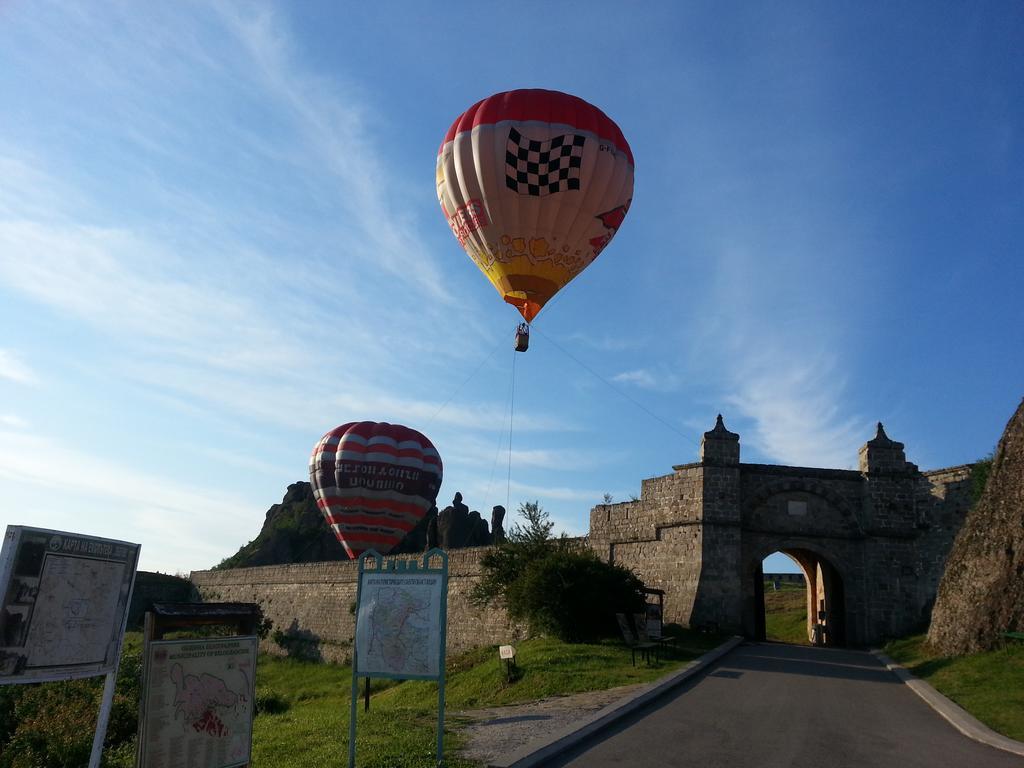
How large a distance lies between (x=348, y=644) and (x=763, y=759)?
30647 millimetres

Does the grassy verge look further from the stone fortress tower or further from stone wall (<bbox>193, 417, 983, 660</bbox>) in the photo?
stone wall (<bbox>193, 417, 983, 660</bbox>)

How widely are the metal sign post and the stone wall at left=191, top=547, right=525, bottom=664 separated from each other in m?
18.1

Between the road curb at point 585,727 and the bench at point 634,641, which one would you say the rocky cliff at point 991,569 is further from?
the bench at point 634,641

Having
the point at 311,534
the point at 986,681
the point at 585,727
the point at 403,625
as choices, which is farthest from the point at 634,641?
the point at 311,534

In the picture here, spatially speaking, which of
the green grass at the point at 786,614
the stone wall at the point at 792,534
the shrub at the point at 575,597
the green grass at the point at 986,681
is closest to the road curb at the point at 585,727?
the green grass at the point at 986,681

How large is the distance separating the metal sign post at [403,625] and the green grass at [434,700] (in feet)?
2.27

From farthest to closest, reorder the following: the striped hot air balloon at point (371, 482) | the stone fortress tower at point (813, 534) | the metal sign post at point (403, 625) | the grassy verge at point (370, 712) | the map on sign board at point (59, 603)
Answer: the striped hot air balloon at point (371, 482), the stone fortress tower at point (813, 534), the grassy verge at point (370, 712), the metal sign post at point (403, 625), the map on sign board at point (59, 603)

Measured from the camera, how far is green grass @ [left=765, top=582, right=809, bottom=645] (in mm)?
33031

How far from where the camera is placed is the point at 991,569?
15.3 m

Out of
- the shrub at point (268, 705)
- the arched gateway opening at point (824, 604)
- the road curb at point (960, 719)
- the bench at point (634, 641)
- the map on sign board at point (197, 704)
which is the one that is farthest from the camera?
the arched gateway opening at point (824, 604)

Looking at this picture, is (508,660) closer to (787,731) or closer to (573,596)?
(573,596)

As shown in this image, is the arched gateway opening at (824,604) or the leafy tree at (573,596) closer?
the leafy tree at (573,596)

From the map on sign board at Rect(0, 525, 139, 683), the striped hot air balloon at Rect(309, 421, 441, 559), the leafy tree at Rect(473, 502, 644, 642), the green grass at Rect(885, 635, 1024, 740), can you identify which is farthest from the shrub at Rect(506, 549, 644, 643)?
the map on sign board at Rect(0, 525, 139, 683)

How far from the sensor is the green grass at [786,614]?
33.0 meters
